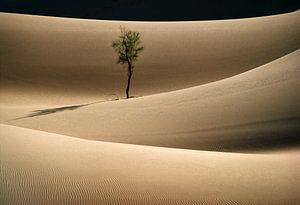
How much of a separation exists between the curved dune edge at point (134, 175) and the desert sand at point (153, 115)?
0.02 meters

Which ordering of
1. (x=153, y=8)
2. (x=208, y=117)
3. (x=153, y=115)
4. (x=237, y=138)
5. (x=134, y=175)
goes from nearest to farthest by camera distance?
(x=134, y=175)
(x=237, y=138)
(x=208, y=117)
(x=153, y=115)
(x=153, y=8)

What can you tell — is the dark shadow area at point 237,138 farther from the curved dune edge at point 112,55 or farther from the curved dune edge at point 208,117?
the curved dune edge at point 112,55

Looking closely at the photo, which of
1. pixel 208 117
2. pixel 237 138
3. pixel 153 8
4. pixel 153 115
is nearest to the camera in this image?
pixel 237 138

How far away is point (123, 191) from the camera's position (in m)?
8.53

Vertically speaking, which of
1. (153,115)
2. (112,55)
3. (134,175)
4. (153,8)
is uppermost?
(153,8)

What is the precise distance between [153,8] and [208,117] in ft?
165

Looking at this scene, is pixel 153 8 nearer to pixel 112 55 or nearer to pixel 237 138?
pixel 112 55

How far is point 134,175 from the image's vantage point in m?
9.39

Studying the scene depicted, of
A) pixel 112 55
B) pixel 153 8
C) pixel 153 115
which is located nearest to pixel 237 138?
pixel 153 115

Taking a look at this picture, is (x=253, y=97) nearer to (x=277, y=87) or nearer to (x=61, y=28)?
(x=277, y=87)

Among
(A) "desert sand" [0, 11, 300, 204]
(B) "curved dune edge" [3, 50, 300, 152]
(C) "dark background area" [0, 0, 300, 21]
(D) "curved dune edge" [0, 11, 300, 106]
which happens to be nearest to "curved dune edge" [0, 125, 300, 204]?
(A) "desert sand" [0, 11, 300, 204]

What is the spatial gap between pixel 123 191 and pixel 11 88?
2549cm

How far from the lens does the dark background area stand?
63219 mm

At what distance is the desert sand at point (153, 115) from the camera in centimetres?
885
